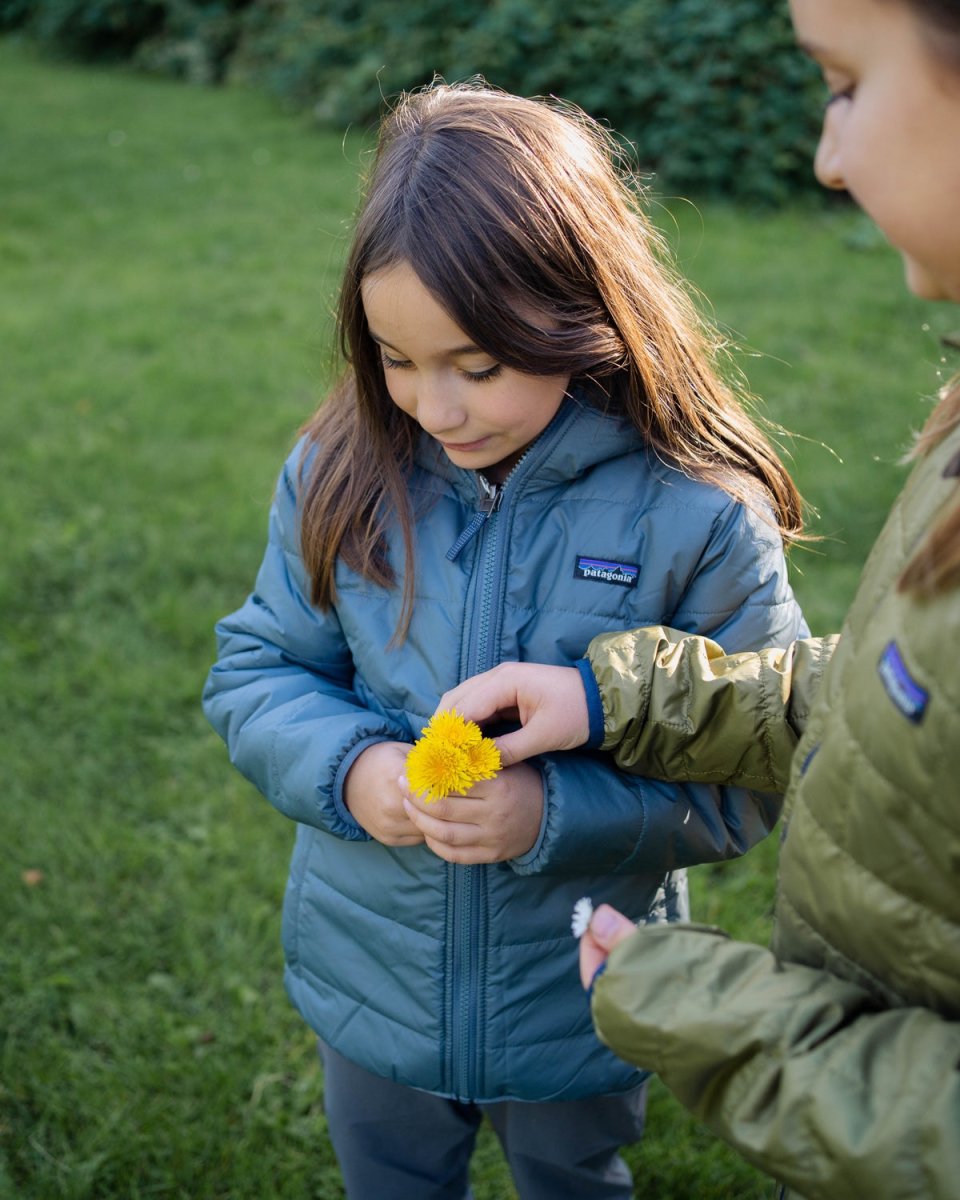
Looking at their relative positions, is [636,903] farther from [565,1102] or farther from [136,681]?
[136,681]

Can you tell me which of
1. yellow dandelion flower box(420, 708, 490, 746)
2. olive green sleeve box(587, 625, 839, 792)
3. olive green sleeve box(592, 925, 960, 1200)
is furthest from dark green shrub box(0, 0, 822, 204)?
olive green sleeve box(592, 925, 960, 1200)

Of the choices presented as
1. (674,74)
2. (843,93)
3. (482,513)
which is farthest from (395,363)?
(674,74)

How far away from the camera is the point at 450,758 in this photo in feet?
4.90

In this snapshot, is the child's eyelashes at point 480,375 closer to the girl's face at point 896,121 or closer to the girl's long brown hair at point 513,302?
the girl's long brown hair at point 513,302

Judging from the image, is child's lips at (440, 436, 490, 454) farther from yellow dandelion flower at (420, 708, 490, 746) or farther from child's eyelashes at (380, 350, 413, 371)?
yellow dandelion flower at (420, 708, 490, 746)

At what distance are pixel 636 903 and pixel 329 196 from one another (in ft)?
23.7

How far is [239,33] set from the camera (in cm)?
1284

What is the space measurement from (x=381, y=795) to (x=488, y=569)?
1.14 ft

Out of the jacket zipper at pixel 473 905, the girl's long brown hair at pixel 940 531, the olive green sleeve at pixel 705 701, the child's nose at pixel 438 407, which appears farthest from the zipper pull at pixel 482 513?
the girl's long brown hair at pixel 940 531

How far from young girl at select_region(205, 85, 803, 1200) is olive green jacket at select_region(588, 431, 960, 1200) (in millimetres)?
477

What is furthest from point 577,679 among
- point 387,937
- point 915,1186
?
point 915,1186

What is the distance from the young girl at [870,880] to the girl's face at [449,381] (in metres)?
0.56

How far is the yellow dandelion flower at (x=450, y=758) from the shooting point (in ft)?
4.90

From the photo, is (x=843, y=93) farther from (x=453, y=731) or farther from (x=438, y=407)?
(x=453, y=731)
